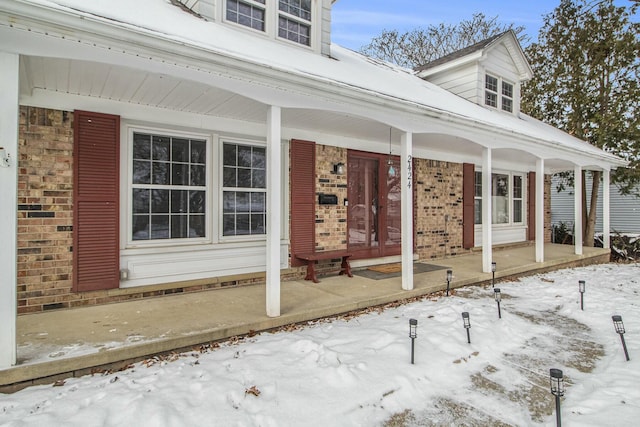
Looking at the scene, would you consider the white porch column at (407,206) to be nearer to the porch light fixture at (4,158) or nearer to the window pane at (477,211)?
the porch light fixture at (4,158)

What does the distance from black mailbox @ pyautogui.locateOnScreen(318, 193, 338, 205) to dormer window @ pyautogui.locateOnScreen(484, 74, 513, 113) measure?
5355 millimetres

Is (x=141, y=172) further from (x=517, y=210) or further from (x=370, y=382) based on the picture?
(x=517, y=210)

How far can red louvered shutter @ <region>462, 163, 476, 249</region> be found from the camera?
9.00 metres

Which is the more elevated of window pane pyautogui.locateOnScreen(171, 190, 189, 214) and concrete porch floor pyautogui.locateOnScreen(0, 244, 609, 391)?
window pane pyautogui.locateOnScreen(171, 190, 189, 214)

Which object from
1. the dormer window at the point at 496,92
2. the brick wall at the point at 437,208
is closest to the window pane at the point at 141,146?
the brick wall at the point at 437,208

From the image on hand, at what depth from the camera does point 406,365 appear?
3.18 metres

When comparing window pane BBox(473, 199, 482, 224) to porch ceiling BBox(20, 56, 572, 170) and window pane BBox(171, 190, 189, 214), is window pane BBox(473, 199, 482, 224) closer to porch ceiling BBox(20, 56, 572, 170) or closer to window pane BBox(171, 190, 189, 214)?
porch ceiling BBox(20, 56, 572, 170)

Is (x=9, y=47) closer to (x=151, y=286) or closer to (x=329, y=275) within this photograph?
(x=151, y=286)

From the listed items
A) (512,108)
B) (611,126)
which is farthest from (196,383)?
(611,126)

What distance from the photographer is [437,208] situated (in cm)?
843

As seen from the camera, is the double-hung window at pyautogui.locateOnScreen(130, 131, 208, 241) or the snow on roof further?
the double-hung window at pyautogui.locateOnScreen(130, 131, 208, 241)

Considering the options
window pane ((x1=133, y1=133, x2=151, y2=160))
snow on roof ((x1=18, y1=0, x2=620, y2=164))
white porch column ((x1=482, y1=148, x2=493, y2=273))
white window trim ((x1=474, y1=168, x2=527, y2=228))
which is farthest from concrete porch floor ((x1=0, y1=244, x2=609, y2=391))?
white window trim ((x1=474, y1=168, x2=527, y2=228))

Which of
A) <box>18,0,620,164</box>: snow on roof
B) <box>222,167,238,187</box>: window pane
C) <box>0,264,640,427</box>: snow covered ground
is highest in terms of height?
<box>18,0,620,164</box>: snow on roof

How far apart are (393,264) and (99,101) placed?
5.64 m
